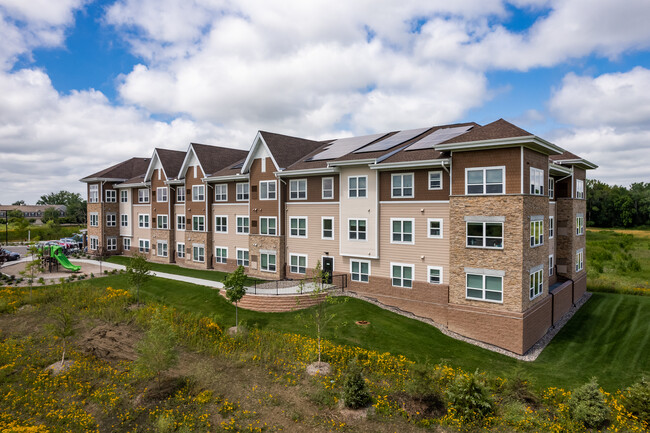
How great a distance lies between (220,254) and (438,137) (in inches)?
955

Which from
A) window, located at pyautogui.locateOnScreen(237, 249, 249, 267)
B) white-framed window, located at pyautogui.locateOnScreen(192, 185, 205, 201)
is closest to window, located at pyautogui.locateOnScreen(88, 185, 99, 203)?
A: white-framed window, located at pyautogui.locateOnScreen(192, 185, 205, 201)

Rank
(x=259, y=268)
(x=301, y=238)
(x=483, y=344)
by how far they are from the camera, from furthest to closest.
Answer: (x=259, y=268) → (x=301, y=238) → (x=483, y=344)

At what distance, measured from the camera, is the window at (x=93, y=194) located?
165ft

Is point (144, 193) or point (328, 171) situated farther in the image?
point (144, 193)

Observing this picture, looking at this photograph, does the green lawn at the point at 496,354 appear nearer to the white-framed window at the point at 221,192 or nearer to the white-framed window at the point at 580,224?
the white-framed window at the point at 580,224

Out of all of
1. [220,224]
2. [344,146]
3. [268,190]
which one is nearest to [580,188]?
[344,146]

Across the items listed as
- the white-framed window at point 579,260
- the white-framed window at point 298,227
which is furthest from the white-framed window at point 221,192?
the white-framed window at point 579,260

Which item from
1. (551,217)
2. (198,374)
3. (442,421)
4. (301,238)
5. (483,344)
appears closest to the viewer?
(442,421)

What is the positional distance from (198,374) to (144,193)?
36.9 m

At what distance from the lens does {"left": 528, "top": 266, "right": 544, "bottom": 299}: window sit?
2189 centimetres

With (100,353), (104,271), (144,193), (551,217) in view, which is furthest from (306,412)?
(144,193)

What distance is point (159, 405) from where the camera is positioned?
537 inches

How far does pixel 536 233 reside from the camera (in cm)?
2227

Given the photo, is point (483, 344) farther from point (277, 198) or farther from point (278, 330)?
point (277, 198)
